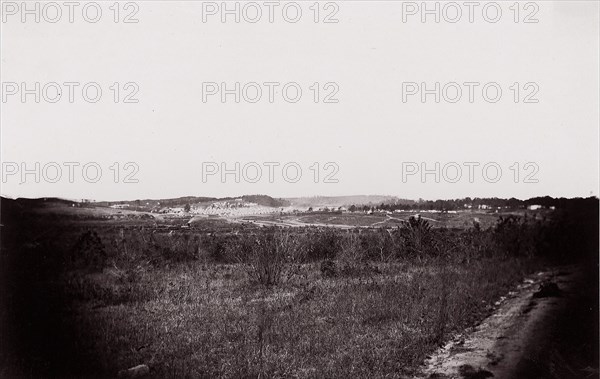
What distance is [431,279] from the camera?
1608 centimetres

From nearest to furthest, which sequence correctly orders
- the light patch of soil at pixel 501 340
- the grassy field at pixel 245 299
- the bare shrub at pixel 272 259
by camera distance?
the grassy field at pixel 245 299 → the light patch of soil at pixel 501 340 → the bare shrub at pixel 272 259

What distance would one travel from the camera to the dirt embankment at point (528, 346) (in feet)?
23.4

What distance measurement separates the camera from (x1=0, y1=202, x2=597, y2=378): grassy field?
7039mm

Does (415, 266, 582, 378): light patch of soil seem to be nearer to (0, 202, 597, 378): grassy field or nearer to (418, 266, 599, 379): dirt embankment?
(418, 266, 599, 379): dirt embankment

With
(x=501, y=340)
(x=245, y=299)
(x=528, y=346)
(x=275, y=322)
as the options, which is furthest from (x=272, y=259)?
(x=528, y=346)

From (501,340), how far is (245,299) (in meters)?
6.99

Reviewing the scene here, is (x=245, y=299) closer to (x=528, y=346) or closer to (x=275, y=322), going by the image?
(x=275, y=322)

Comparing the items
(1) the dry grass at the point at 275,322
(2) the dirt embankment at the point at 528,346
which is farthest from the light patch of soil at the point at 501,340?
(1) the dry grass at the point at 275,322

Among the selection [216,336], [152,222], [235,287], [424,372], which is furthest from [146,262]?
[424,372]

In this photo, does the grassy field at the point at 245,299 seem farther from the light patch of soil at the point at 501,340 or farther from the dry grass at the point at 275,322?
the light patch of soil at the point at 501,340

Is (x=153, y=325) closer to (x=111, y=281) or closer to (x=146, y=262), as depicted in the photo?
(x=111, y=281)

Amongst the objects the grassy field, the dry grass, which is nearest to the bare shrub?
the grassy field

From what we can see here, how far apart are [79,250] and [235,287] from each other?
5567 millimetres

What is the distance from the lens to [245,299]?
1259 cm
